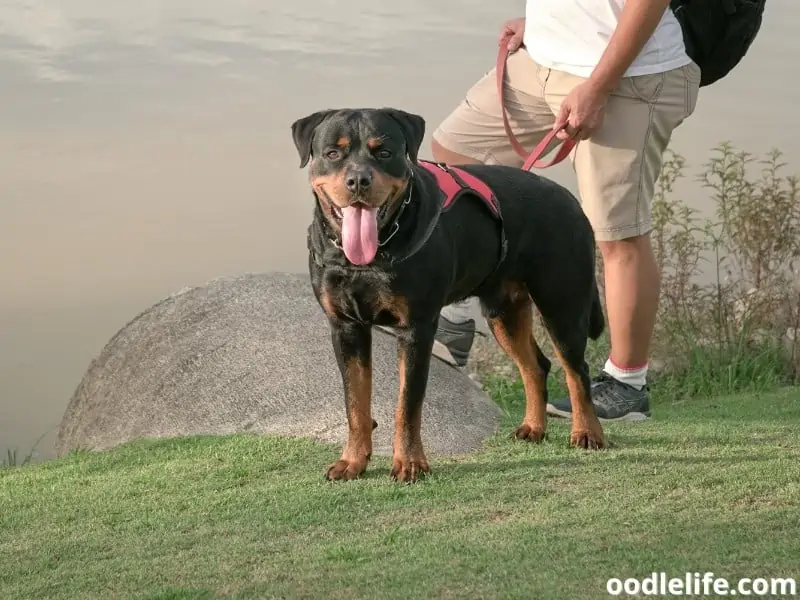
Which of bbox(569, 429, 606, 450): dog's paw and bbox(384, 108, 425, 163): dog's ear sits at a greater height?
bbox(384, 108, 425, 163): dog's ear

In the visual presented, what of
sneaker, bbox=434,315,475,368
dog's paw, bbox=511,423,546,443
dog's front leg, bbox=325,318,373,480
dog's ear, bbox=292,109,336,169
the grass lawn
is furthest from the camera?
sneaker, bbox=434,315,475,368

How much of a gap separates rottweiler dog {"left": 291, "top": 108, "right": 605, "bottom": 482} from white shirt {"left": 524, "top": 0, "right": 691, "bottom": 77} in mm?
1209

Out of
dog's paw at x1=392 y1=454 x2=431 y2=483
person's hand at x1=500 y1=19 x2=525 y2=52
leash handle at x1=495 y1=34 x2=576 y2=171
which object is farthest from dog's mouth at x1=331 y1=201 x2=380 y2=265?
person's hand at x1=500 y1=19 x2=525 y2=52

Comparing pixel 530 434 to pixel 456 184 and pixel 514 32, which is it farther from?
pixel 514 32

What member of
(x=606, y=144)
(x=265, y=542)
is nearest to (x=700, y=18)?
(x=606, y=144)

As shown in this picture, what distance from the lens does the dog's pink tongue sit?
4.79 meters

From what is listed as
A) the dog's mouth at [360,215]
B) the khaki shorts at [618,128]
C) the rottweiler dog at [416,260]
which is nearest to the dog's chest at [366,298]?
the rottweiler dog at [416,260]

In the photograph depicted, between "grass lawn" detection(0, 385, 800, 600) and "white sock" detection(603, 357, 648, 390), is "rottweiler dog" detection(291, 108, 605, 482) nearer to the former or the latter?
"grass lawn" detection(0, 385, 800, 600)

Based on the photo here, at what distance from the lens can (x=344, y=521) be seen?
4871 millimetres

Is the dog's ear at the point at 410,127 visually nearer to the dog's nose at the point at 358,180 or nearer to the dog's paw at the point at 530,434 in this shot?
the dog's nose at the point at 358,180

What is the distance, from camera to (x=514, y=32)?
24.4ft

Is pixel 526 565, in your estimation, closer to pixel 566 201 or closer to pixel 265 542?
pixel 265 542

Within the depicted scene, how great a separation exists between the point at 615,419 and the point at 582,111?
191 centimetres

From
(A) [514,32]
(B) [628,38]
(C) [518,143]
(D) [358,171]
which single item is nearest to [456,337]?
(C) [518,143]
